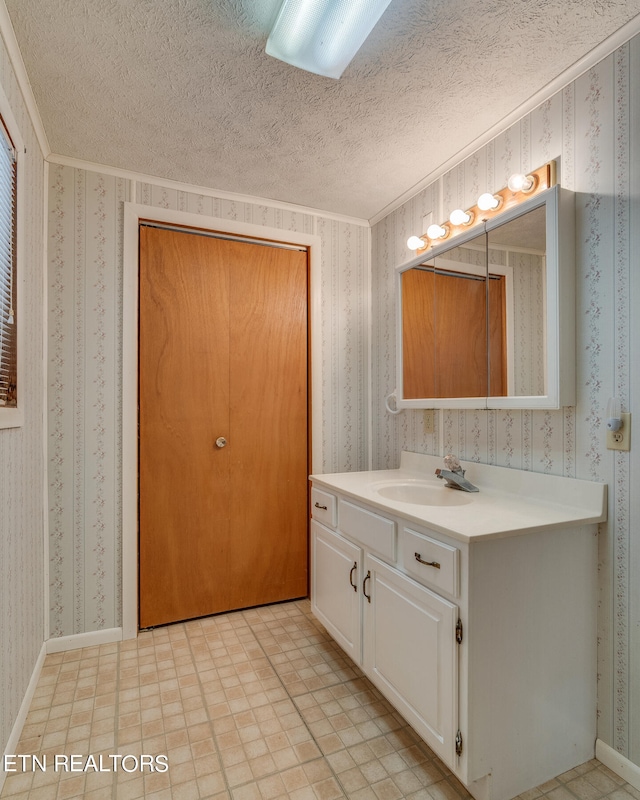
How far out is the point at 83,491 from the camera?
2090 millimetres

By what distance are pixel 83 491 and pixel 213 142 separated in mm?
1724

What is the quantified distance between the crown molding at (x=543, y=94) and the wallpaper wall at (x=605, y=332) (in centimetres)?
2

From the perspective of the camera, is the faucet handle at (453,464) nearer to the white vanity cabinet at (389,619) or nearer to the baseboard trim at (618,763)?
the white vanity cabinet at (389,619)

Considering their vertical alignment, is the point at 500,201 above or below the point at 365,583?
above

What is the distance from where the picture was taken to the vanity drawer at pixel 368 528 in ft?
5.05

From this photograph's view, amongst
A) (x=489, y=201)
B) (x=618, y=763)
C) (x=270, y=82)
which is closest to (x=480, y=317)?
(x=489, y=201)

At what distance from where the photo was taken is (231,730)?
1.53 m

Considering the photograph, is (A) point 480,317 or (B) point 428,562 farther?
(A) point 480,317

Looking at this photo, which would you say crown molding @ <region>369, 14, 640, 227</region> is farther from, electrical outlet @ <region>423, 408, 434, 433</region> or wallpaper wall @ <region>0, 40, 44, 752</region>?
wallpaper wall @ <region>0, 40, 44, 752</region>

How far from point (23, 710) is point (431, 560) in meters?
1.55

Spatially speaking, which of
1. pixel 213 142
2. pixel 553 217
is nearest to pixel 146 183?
pixel 213 142

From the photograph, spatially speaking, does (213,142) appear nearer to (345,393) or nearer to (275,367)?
(275,367)

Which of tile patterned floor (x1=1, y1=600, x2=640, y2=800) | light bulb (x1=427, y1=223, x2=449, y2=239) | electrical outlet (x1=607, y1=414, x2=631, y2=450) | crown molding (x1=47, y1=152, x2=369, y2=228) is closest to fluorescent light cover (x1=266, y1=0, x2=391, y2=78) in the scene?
light bulb (x1=427, y1=223, x2=449, y2=239)

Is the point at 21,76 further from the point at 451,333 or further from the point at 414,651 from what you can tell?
the point at 414,651
